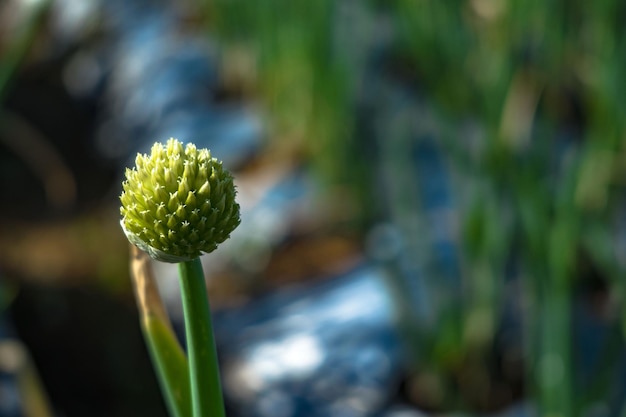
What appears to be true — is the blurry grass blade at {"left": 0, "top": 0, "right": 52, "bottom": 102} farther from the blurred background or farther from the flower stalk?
the flower stalk

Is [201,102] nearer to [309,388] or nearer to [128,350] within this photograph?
[128,350]

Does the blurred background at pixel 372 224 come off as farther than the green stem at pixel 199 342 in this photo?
Yes

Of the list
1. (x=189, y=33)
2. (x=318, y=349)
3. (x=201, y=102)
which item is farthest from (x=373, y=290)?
(x=189, y=33)

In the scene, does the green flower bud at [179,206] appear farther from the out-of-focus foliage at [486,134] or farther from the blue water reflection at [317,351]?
the blue water reflection at [317,351]

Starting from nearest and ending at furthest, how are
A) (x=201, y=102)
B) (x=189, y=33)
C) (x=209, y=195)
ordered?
(x=209, y=195) → (x=201, y=102) → (x=189, y=33)

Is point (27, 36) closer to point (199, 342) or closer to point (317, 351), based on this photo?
point (199, 342)

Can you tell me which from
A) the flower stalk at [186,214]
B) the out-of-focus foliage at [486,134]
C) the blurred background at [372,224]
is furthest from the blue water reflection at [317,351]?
the flower stalk at [186,214]

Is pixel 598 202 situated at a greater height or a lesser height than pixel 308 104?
lesser
